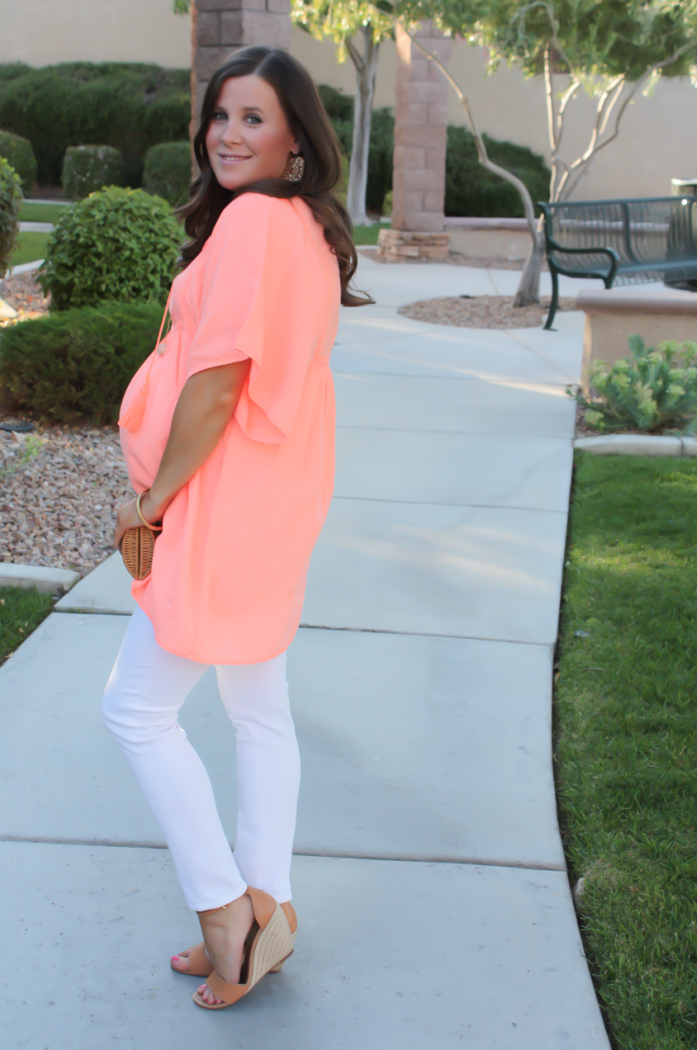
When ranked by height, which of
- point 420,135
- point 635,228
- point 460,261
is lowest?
point 460,261

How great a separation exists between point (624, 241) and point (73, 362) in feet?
23.4

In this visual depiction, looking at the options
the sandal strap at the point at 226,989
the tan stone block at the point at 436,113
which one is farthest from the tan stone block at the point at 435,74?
the sandal strap at the point at 226,989

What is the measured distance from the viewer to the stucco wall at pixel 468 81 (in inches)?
910

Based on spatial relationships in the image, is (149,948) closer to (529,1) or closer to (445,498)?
(445,498)

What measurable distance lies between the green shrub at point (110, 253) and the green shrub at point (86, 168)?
14921 millimetres

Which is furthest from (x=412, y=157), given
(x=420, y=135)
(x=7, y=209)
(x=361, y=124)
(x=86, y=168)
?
(x=86, y=168)

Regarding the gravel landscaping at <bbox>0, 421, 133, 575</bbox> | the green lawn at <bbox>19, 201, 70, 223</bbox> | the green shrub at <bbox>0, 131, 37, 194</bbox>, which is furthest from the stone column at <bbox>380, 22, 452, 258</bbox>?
the green shrub at <bbox>0, 131, 37, 194</bbox>

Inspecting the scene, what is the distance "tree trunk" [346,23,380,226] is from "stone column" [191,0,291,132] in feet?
40.7

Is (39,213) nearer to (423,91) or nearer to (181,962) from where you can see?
(423,91)

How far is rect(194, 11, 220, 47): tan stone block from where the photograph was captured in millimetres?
8078

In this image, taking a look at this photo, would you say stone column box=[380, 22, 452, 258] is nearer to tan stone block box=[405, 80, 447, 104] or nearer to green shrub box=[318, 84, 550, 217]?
tan stone block box=[405, 80, 447, 104]

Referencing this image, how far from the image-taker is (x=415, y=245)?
15156 millimetres

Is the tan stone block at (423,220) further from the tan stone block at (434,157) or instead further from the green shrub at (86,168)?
the green shrub at (86,168)

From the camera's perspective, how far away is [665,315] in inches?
259
